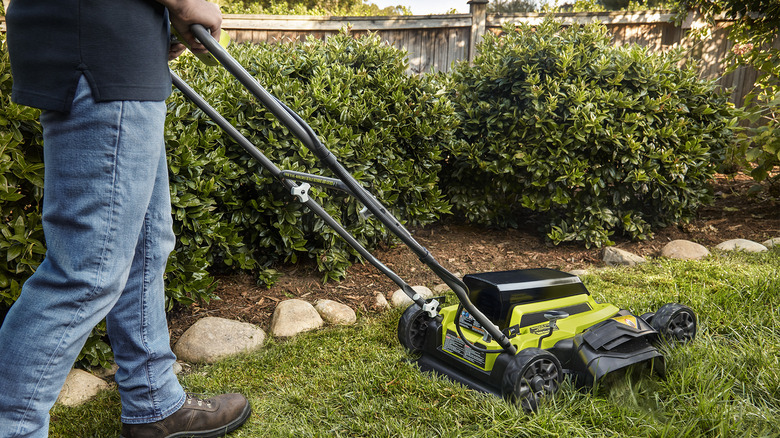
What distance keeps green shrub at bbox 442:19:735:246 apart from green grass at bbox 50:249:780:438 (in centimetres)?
143

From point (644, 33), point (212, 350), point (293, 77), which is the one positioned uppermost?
point (644, 33)

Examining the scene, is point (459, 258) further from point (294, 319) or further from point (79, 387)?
point (79, 387)

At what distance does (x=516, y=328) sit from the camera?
7.00 ft

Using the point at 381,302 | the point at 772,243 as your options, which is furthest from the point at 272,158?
the point at 772,243

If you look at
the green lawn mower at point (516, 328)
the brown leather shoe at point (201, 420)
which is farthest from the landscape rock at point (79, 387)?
the green lawn mower at point (516, 328)

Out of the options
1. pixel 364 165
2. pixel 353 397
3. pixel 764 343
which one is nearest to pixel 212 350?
pixel 353 397

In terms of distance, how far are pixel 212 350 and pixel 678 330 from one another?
2052 mm

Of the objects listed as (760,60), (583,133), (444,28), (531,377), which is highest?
(444,28)

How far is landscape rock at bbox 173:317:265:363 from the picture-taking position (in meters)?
2.62

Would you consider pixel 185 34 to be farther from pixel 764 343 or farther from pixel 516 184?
pixel 516 184

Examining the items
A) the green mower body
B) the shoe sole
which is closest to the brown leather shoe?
the shoe sole

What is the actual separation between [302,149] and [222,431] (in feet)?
5.41

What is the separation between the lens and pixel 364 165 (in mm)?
3447

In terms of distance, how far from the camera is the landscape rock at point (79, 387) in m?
2.23
